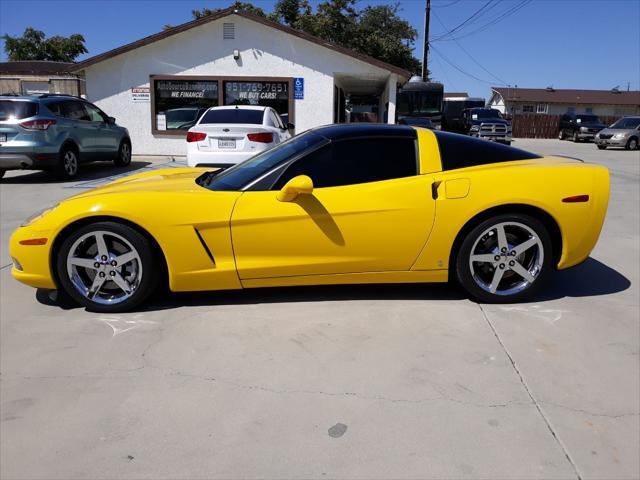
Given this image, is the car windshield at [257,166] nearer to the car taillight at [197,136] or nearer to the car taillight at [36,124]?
the car taillight at [197,136]

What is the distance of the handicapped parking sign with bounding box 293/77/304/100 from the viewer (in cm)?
1603

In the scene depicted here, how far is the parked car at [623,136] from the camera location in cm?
2417

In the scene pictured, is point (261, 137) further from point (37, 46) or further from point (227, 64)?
point (37, 46)

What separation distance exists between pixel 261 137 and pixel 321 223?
5226 mm

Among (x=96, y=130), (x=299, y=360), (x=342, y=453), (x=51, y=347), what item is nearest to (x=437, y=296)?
(x=299, y=360)

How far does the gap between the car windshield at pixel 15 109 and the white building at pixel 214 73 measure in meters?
6.28

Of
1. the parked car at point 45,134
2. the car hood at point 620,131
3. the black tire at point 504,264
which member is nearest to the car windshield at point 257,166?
the black tire at point 504,264

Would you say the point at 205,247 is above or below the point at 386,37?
below

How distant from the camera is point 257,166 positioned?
4.15 meters

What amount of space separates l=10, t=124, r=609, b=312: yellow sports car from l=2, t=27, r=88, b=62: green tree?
2503 inches

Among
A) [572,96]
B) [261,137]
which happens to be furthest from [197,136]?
[572,96]

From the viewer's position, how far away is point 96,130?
11.8 meters

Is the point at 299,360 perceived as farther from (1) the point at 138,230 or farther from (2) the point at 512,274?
(2) the point at 512,274

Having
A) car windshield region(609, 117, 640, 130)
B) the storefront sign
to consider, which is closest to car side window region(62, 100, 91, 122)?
the storefront sign
